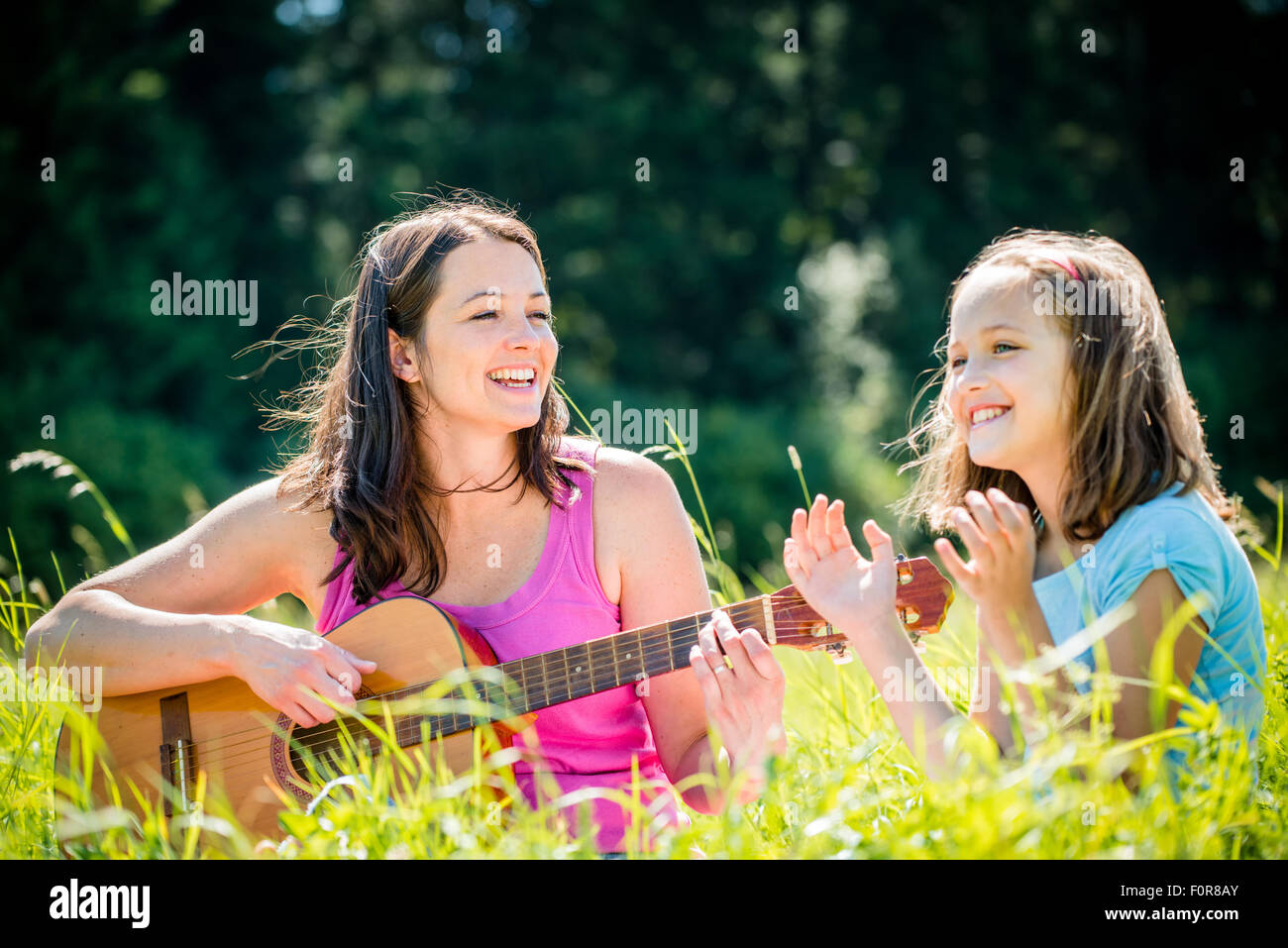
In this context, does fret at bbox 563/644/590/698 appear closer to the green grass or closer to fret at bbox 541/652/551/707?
fret at bbox 541/652/551/707

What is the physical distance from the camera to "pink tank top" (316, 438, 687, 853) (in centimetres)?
255

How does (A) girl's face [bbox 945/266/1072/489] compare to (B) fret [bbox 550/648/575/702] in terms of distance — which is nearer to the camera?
(A) girl's face [bbox 945/266/1072/489]

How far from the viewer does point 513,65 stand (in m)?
14.9

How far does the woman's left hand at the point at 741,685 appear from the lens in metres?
2.32

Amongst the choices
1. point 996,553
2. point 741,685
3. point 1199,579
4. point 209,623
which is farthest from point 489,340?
point 1199,579

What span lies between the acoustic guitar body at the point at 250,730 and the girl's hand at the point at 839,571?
77 centimetres

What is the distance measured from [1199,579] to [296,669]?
193cm

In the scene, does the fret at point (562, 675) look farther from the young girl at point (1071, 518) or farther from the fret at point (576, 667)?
the young girl at point (1071, 518)

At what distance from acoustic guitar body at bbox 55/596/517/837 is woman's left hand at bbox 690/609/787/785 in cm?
46

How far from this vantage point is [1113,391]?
90.7 inches

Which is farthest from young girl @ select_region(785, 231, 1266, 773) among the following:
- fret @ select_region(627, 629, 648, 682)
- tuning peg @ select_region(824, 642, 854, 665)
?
fret @ select_region(627, 629, 648, 682)

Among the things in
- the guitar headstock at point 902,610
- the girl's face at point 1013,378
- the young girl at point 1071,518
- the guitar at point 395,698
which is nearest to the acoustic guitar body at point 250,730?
the guitar at point 395,698
